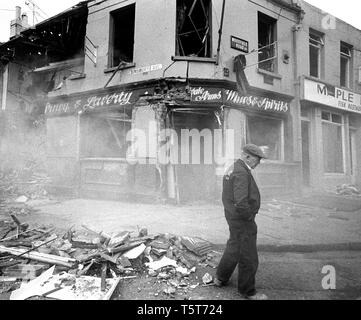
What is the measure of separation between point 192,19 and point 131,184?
642 cm

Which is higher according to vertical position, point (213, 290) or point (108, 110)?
point (108, 110)

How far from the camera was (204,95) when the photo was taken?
852 centimetres

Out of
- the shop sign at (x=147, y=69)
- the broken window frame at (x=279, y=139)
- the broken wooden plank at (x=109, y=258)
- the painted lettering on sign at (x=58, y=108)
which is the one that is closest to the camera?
the broken wooden plank at (x=109, y=258)

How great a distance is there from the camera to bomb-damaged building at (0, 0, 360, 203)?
8641 mm

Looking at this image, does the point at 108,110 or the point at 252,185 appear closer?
the point at 252,185

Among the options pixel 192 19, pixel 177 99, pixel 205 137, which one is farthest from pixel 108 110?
pixel 192 19

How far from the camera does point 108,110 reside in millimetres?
9805

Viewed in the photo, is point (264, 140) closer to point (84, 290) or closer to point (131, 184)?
point (131, 184)

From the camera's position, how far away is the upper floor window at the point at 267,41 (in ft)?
34.6

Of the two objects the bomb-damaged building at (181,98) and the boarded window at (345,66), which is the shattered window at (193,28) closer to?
the bomb-damaged building at (181,98)

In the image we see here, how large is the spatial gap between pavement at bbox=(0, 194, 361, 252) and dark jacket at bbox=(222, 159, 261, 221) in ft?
5.74

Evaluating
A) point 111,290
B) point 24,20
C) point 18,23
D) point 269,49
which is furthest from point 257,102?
point 24,20

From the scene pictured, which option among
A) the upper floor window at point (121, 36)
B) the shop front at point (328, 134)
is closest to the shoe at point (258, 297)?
the upper floor window at point (121, 36)

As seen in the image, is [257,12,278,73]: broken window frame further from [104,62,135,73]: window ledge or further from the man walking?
the man walking
